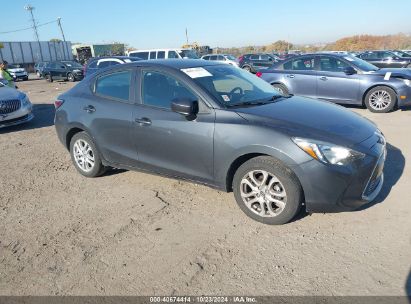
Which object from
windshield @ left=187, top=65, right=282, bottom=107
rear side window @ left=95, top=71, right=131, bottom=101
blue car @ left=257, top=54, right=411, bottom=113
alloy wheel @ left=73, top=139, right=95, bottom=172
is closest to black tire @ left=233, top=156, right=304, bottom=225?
windshield @ left=187, top=65, right=282, bottom=107

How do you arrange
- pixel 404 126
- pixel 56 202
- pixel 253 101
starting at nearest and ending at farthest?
1. pixel 253 101
2. pixel 56 202
3. pixel 404 126

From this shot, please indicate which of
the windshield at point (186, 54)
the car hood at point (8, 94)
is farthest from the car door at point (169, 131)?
the windshield at point (186, 54)

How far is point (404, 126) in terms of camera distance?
703 cm

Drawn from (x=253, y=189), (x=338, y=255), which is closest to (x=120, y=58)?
(x=253, y=189)

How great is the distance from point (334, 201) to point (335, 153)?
1.49 feet

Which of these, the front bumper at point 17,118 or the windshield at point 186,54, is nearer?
the front bumper at point 17,118

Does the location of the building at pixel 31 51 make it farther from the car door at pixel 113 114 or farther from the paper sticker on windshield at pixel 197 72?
the paper sticker on windshield at pixel 197 72

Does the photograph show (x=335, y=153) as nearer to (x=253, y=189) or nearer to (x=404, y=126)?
(x=253, y=189)

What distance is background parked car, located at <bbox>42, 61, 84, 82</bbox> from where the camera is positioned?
24609 millimetres

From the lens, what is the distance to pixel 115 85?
14.9 feet

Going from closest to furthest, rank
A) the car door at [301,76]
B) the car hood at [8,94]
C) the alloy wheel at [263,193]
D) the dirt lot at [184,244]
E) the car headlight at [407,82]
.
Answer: the dirt lot at [184,244] → the alloy wheel at [263,193] → the car headlight at [407,82] → the car hood at [8,94] → the car door at [301,76]

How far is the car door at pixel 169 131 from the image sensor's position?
3.71 metres

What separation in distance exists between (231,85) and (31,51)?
58.3 metres

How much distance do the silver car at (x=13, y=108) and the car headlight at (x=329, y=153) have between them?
787 centimetres
